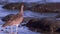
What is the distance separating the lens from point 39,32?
37.4 ft

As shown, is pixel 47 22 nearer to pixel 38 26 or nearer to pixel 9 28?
pixel 38 26

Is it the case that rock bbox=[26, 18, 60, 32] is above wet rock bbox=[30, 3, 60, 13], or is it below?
below

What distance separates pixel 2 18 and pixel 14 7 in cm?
584

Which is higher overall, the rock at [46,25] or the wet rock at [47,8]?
the wet rock at [47,8]

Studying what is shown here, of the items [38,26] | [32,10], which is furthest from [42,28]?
[32,10]

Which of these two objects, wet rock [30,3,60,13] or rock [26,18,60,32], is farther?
wet rock [30,3,60,13]

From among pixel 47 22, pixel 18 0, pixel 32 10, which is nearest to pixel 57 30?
pixel 47 22

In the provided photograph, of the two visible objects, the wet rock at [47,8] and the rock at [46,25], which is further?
the wet rock at [47,8]

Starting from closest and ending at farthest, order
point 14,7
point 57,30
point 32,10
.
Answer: point 57,30 → point 32,10 → point 14,7

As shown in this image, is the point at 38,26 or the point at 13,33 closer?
the point at 13,33

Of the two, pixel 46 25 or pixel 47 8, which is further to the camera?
pixel 47 8

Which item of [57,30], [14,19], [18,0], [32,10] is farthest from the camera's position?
[18,0]

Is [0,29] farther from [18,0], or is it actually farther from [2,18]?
[18,0]

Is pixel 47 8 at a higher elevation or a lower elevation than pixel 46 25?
higher
